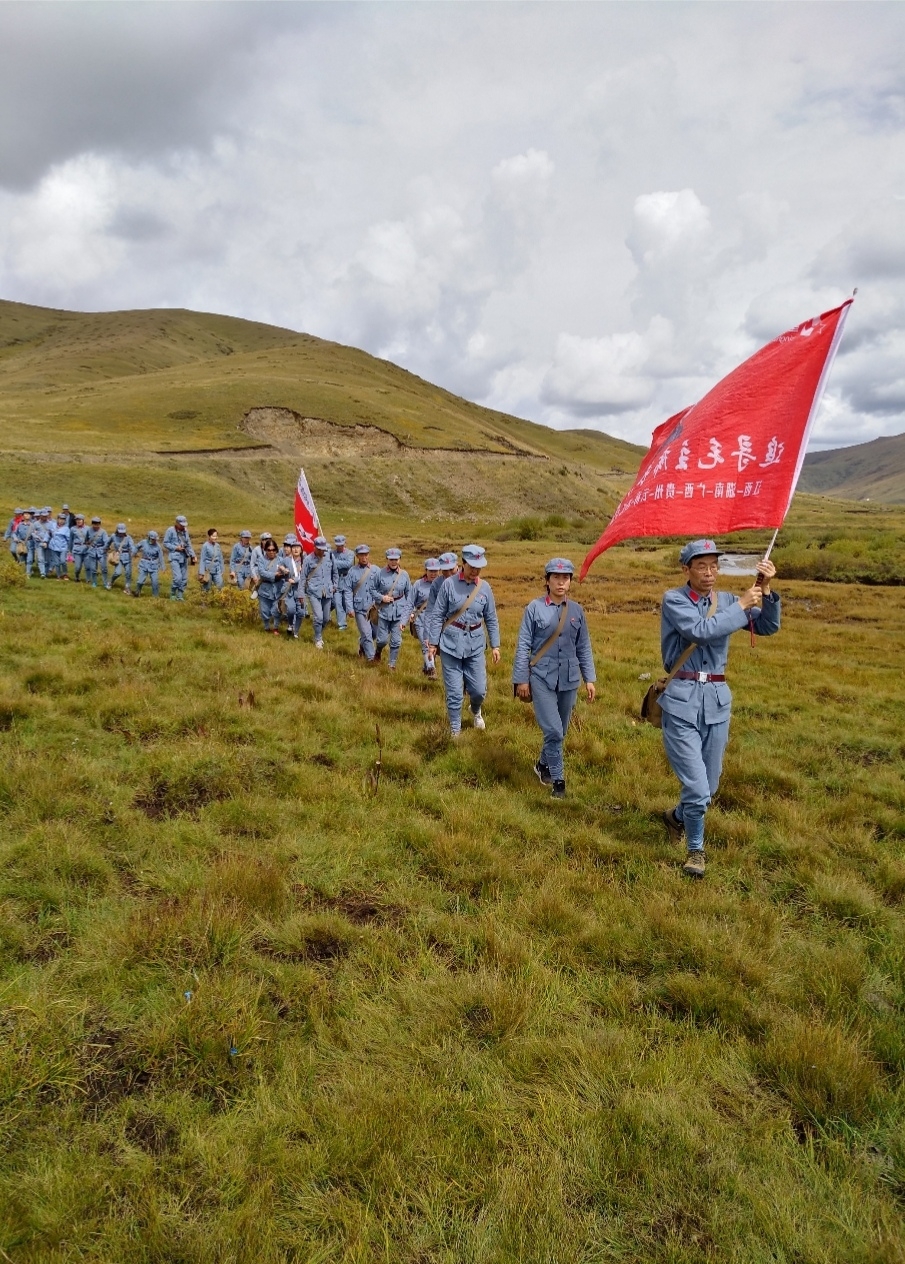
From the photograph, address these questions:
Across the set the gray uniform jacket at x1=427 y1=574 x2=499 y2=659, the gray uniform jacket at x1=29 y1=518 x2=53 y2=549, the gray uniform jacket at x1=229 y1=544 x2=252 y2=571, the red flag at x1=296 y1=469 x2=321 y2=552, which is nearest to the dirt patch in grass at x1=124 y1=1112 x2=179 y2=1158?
the gray uniform jacket at x1=427 y1=574 x2=499 y2=659

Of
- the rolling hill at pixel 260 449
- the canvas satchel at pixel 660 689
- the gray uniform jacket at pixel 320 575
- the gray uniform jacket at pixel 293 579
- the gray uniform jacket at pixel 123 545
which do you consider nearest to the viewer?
the canvas satchel at pixel 660 689

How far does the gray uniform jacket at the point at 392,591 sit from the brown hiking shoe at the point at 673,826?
7331 millimetres

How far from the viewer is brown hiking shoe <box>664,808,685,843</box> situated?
20.6ft

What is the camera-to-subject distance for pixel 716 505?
18.2 ft

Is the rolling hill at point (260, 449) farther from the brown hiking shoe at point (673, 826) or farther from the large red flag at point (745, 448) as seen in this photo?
the brown hiking shoe at point (673, 826)

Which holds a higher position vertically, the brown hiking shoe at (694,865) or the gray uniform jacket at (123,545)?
the gray uniform jacket at (123,545)

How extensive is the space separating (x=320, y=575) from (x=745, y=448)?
1080 centimetres

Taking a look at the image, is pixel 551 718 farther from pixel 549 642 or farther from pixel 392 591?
pixel 392 591

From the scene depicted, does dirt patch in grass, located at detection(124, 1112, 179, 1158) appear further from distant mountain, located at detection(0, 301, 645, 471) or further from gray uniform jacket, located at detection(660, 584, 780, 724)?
distant mountain, located at detection(0, 301, 645, 471)

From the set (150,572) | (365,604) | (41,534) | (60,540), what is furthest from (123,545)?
(365,604)

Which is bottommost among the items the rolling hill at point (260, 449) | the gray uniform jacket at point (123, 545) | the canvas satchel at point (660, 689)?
the canvas satchel at point (660, 689)

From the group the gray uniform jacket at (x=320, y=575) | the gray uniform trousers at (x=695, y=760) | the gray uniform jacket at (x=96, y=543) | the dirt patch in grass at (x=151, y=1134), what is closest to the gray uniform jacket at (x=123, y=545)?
the gray uniform jacket at (x=96, y=543)

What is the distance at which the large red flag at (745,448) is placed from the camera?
5453mm

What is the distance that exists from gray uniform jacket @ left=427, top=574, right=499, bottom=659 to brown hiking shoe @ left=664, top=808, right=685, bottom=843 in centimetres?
317
